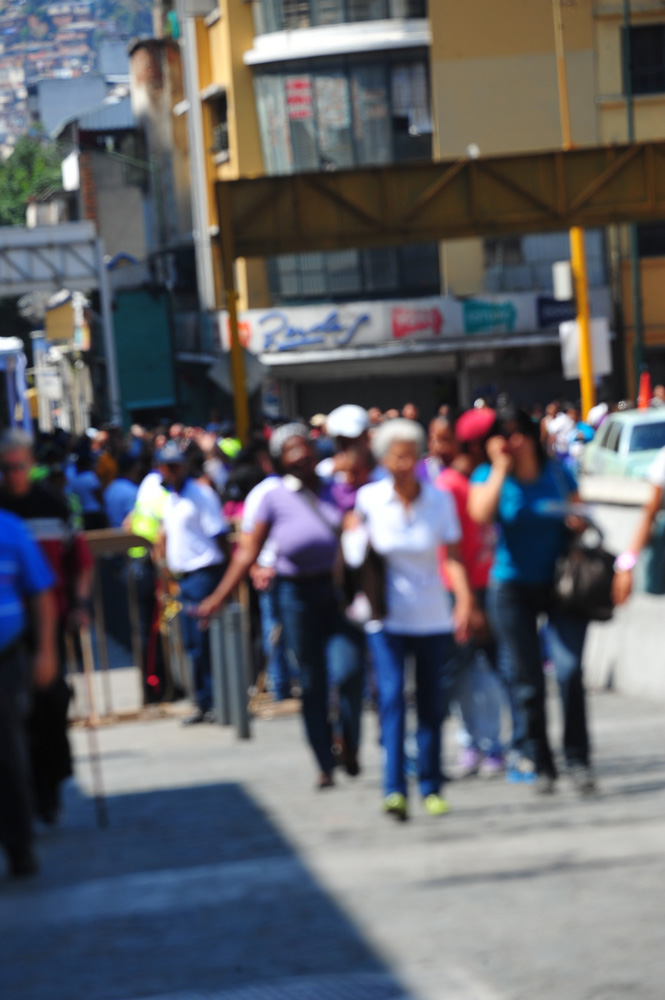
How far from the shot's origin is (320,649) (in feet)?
29.1

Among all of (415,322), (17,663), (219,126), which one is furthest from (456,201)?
(219,126)

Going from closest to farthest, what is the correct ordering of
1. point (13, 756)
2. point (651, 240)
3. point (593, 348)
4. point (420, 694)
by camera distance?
point (13, 756)
point (420, 694)
point (593, 348)
point (651, 240)

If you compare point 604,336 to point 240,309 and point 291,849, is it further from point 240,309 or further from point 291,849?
point 291,849

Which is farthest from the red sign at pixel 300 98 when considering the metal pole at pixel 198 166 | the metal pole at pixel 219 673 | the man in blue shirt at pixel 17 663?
the man in blue shirt at pixel 17 663

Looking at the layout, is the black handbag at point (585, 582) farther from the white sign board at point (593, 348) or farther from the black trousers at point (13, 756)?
the white sign board at point (593, 348)

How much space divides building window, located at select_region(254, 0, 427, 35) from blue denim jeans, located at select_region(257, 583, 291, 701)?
29.5 meters

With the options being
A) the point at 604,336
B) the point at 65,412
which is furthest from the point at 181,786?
the point at 65,412

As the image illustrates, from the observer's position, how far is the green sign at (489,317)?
132 feet

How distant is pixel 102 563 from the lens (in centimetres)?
1798

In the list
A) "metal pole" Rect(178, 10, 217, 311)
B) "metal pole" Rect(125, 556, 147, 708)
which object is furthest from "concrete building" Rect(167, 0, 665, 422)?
"metal pole" Rect(125, 556, 147, 708)

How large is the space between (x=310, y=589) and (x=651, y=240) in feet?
111

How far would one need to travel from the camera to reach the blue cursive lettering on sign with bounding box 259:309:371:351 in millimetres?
40312

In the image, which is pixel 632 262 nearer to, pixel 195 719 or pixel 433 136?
pixel 433 136

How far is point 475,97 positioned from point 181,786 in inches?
1303
